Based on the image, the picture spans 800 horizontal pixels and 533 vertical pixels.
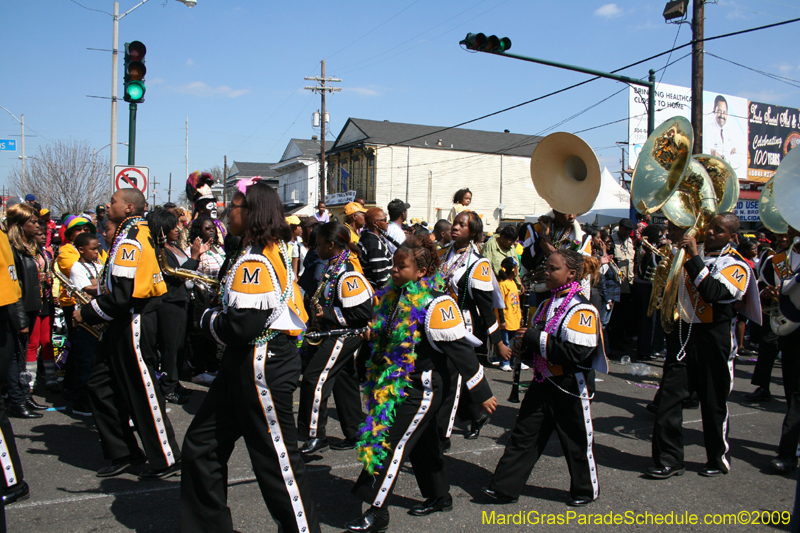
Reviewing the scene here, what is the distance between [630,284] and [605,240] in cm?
91

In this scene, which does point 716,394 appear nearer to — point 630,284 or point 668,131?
point 668,131

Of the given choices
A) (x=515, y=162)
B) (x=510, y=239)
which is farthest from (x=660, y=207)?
(x=515, y=162)

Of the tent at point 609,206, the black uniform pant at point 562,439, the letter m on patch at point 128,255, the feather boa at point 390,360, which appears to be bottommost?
the black uniform pant at point 562,439

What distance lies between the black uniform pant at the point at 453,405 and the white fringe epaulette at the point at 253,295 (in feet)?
4.37

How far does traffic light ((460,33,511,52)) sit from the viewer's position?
1005cm

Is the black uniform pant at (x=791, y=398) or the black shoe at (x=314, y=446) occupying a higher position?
the black uniform pant at (x=791, y=398)

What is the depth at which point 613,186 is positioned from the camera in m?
21.6

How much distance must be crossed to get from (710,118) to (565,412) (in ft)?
90.9

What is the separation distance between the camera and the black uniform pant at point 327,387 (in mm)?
4773

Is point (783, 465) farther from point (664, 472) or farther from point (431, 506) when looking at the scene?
point (431, 506)

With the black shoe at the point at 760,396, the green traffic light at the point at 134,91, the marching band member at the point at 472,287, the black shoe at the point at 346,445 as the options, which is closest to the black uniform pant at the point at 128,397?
the black shoe at the point at 346,445

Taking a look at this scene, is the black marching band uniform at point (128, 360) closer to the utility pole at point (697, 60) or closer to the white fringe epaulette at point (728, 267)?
the white fringe epaulette at point (728, 267)

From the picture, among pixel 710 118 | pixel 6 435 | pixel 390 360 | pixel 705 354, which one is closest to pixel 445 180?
pixel 710 118

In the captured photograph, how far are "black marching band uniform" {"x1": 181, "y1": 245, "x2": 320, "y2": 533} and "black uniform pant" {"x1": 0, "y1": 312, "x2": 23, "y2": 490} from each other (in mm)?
1470
